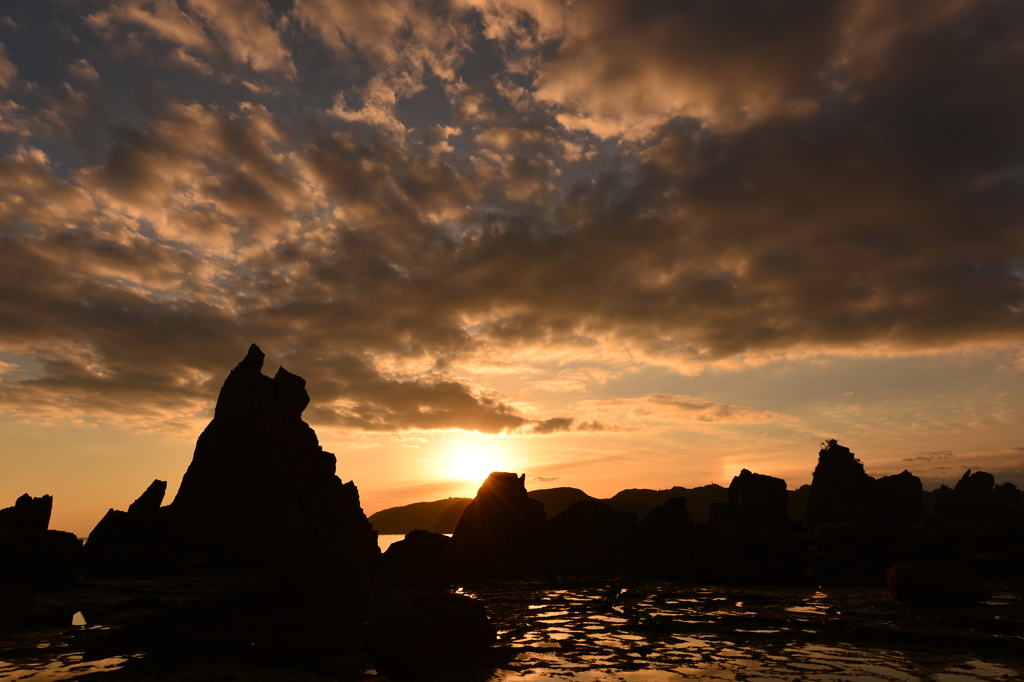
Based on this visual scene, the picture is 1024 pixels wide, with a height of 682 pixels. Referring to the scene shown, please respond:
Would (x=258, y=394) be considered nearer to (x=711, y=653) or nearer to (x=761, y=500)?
(x=711, y=653)

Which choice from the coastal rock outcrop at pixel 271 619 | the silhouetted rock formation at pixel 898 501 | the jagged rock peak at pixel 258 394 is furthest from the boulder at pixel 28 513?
the silhouetted rock formation at pixel 898 501

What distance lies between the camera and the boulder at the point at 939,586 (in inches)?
1133

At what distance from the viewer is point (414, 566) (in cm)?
4331

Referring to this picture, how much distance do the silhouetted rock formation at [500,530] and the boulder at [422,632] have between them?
145 feet

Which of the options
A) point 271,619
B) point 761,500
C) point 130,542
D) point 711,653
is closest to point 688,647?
point 711,653

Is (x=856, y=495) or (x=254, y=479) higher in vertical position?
(x=254, y=479)

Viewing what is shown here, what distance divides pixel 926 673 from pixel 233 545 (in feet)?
255

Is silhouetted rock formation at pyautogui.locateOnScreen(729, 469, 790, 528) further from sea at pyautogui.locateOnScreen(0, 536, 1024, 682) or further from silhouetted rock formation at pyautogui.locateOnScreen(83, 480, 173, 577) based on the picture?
silhouetted rock formation at pyautogui.locateOnScreen(83, 480, 173, 577)

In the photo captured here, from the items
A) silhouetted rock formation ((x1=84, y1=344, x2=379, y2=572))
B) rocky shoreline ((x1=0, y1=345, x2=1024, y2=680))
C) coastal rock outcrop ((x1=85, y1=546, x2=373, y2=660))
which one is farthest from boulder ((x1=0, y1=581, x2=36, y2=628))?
silhouetted rock formation ((x1=84, y1=344, x2=379, y2=572))

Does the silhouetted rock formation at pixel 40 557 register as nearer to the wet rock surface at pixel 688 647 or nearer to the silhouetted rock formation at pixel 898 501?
the wet rock surface at pixel 688 647

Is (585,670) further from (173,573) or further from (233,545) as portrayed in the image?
(233,545)

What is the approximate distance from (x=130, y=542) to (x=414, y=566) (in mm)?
45290

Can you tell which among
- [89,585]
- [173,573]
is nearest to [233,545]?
[173,573]

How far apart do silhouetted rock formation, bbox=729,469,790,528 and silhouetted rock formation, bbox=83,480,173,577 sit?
84.3 metres
